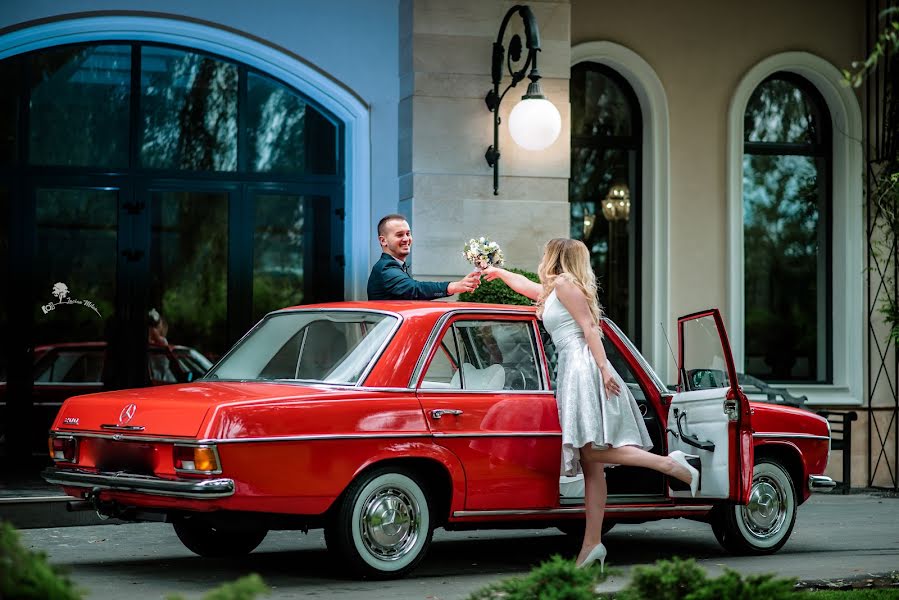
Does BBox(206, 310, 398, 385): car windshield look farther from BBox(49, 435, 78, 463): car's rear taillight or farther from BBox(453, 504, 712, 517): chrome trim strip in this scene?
BBox(453, 504, 712, 517): chrome trim strip

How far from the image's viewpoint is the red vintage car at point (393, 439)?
690 centimetres

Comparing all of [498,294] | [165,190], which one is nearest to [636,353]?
[498,294]

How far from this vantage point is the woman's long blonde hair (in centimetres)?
790

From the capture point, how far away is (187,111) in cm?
1206

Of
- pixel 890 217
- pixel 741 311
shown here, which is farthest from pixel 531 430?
pixel 890 217

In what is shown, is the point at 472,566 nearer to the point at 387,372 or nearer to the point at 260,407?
the point at 387,372

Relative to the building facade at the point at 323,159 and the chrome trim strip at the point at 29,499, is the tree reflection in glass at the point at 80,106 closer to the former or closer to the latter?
the building facade at the point at 323,159

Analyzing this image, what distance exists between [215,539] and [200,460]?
5.76 ft

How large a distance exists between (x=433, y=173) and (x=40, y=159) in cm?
329

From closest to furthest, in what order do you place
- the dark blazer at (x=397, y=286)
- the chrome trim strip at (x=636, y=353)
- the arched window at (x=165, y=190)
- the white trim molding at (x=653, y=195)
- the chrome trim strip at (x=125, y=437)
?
the chrome trim strip at (x=125, y=437) → the chrome trim strip at (x=636, y=353) → the dark blazer at (x=397, y=286) → the arched window at (x=165, y=190) → the white trim molding at (x=653, y=195)

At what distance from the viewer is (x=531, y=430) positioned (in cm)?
779

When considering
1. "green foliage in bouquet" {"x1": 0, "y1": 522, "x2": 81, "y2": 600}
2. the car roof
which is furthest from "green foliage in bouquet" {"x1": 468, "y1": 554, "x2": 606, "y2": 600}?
the car roof

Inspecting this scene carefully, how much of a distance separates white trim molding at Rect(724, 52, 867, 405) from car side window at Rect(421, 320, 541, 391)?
20.3 ft

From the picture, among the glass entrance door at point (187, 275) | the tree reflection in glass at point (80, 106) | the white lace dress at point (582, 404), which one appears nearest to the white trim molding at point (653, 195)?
the glass entrance door at point (187, 275)
